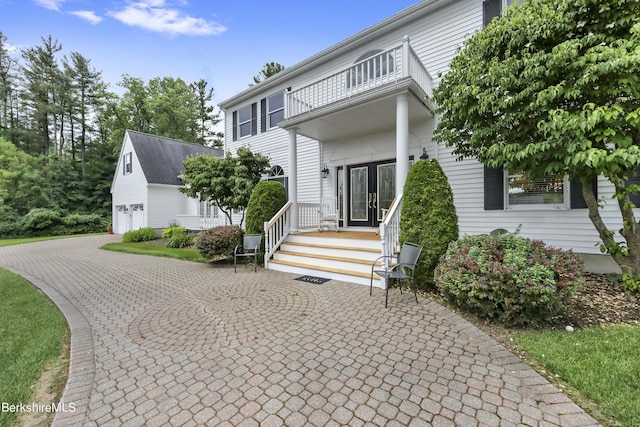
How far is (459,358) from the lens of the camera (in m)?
2.75

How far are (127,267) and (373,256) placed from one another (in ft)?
24.0

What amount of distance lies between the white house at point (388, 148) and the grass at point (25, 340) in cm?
422

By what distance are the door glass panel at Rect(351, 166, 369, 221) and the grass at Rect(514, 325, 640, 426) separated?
5867 millimetres

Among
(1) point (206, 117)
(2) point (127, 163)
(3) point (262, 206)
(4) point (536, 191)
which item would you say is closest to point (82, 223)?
(2) point (127, 163)

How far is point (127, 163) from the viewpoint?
19.4m

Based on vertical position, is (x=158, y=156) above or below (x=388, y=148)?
above

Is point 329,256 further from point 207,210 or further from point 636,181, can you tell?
point 207,210

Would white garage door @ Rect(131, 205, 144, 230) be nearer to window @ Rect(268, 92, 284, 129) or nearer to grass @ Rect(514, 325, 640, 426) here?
window @ Rect(268, 92, 284, 129)

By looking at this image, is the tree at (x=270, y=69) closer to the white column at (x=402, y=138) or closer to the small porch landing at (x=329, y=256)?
the small porch landing at (x=329, y=256)

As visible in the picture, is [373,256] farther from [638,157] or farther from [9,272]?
[9,272]

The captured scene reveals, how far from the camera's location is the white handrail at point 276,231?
7.20m

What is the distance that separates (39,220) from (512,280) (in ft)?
92.0

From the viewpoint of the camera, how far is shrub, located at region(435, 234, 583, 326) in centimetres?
327

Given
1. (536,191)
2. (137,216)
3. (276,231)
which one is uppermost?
(536,191)
